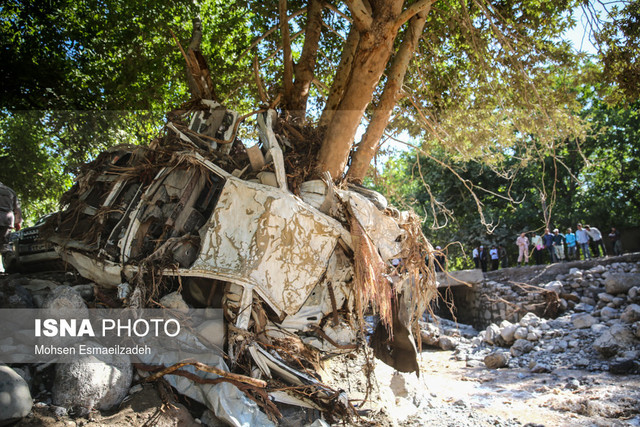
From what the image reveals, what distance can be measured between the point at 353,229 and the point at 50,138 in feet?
28.0

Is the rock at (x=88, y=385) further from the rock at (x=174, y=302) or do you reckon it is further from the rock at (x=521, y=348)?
the rock at (x=521, y=348)

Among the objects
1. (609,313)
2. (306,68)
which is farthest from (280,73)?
(609,313)

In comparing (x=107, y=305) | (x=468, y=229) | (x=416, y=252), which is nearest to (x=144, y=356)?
(x=107, y=305)

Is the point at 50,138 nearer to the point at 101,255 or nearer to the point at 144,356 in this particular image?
A: the point at 101,255

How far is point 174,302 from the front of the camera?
15.0 ft

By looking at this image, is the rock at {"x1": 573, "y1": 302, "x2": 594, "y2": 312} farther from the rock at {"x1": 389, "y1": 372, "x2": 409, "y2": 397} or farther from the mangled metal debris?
the mangled metal debris

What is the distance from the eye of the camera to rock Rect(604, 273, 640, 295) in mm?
10875

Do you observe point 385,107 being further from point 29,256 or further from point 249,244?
point 29,256

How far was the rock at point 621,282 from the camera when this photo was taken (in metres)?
10.9

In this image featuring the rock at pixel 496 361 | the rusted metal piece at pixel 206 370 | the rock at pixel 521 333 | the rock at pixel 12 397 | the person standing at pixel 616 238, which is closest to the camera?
the rock at pixel 12 397

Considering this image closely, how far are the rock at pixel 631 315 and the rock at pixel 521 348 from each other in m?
2.00

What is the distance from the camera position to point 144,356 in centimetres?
416

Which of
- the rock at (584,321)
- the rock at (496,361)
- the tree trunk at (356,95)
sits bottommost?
the rock at (496,361)

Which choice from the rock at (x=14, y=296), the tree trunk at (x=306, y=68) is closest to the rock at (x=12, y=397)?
the rock at (x=14, y=296)
